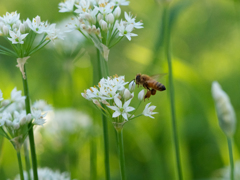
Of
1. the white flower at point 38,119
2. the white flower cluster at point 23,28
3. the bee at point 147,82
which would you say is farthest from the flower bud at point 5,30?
the bee at point 147,82

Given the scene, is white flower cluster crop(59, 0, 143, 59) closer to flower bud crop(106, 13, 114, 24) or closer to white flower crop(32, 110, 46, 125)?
flower bud crop(106, 13, 114, 24)

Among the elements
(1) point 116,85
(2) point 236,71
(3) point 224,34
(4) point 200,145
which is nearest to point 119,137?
(1) point 116,85

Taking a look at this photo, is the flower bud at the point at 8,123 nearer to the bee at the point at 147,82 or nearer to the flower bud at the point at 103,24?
the flower bud at the point at 103,24

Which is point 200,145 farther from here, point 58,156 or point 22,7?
point 22,7

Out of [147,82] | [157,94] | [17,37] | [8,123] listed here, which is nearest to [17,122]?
[8,123]

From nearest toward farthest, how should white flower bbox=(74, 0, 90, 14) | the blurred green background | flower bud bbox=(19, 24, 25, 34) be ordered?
flower bud bbox=(19, 24, 25, 34), white flower bbox=(74, 0, 90, 14), the blurred green background

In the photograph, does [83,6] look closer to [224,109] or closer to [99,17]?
[99,17]

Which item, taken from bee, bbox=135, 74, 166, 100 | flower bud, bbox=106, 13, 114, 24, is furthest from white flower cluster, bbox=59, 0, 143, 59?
bee, bbox=135, 74, 166, 100

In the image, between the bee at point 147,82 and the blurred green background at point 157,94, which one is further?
the blurred green background at point 157,94
